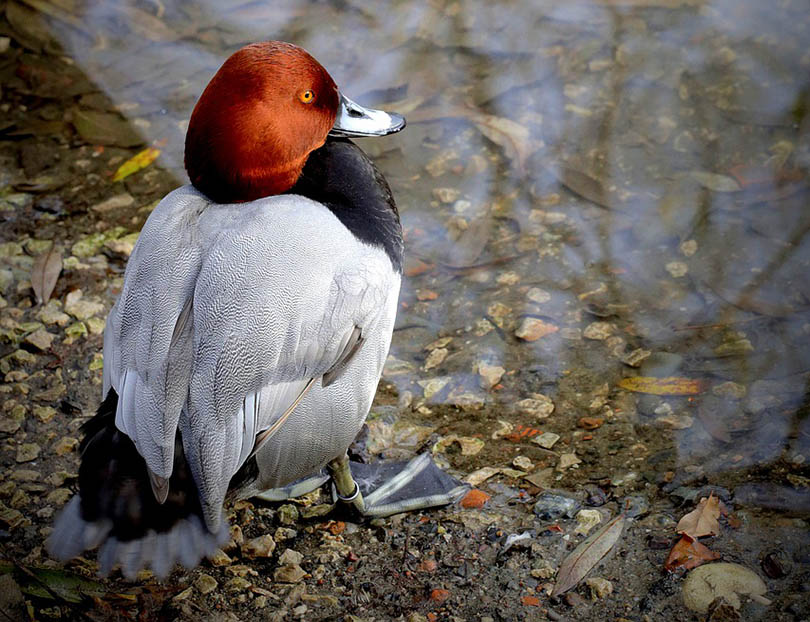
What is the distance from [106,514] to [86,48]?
3.44 m

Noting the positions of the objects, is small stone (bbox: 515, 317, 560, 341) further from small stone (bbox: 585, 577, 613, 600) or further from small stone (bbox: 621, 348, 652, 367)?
small stone (bbox: 585, 577, 613, 600)

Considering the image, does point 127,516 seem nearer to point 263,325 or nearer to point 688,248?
point 263,325

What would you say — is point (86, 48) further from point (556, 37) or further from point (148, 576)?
point (148, 576)

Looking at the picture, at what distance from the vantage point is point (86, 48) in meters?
4.66

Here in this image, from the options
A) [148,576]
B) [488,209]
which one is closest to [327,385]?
[148,576]

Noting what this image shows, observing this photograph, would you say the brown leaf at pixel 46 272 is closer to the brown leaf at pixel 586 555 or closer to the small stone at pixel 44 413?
the small stone at pixel 44 413

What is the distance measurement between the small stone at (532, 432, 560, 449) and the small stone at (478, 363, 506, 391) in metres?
0.28

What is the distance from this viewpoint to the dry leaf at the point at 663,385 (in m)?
2.79

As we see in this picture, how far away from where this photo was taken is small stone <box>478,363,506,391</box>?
290 centimetres

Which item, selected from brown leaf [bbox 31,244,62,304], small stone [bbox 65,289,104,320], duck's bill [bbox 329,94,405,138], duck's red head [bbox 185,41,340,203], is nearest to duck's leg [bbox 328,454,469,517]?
duck's red head [bbox 185,41,340,203]

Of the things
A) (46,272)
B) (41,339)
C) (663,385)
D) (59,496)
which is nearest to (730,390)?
(663,385)

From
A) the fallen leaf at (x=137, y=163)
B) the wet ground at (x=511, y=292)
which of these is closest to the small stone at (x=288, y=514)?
the wet ground at (x=511, y=292)

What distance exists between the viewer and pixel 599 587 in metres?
2.21

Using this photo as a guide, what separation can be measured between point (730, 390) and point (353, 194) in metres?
1.43
